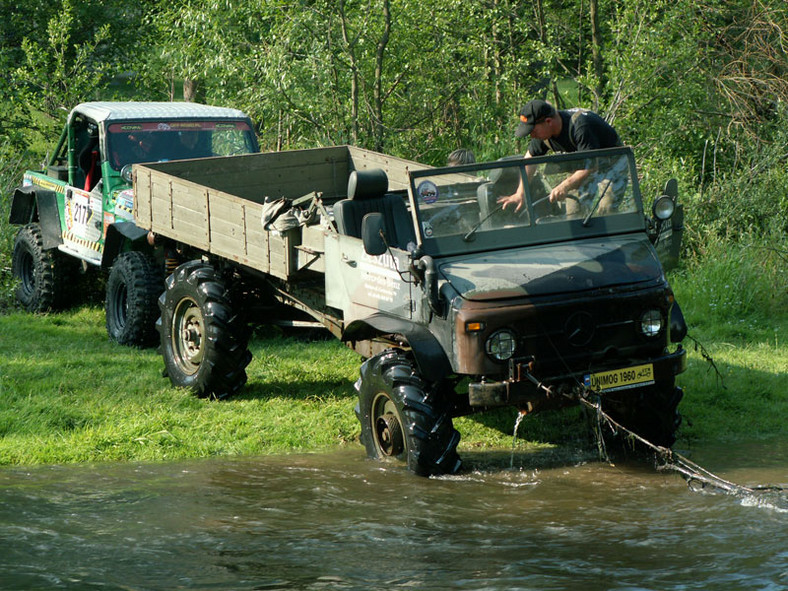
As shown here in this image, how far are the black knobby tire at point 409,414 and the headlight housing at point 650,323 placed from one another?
52.7 inches

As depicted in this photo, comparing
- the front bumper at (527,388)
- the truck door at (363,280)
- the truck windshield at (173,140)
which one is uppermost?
the truck windshield at (173,140)

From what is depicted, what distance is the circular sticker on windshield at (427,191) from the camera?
718 cm

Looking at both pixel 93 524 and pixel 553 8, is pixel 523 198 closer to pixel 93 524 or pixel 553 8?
pixel 93 524

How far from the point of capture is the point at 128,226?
10.9 metres

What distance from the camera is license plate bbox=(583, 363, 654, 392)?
22.3 ft

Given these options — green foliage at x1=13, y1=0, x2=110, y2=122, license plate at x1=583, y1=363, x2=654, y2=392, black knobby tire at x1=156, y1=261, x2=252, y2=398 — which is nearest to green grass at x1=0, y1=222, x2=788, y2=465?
black knobby tire at x1=156, y1=261, x2=252, y2=398

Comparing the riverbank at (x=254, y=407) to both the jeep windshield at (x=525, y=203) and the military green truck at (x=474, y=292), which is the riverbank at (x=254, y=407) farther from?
the jeep windshield at (x=525, y=203)

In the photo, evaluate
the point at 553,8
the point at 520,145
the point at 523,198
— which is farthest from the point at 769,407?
the point at 553,8

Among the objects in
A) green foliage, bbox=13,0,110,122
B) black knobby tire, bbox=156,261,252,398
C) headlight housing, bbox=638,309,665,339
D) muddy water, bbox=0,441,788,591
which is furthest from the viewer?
green foliage, bbox=13,0,110,122

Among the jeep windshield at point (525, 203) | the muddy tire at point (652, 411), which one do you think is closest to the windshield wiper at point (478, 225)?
the jeep windshield at point (525, 203)

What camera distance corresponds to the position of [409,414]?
682 cm

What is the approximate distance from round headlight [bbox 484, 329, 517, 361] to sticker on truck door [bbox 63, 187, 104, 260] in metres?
6.10

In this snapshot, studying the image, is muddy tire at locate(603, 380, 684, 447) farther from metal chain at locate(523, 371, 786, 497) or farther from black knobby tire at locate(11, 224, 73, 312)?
black knobby tire at locate(11, 224, 73, 312)

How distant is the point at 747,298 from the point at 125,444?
22.8ft
